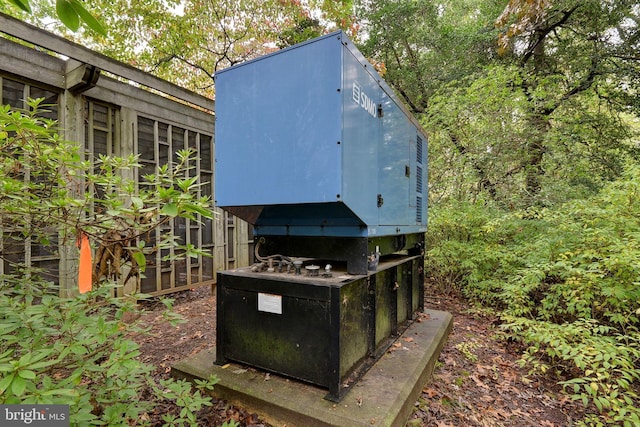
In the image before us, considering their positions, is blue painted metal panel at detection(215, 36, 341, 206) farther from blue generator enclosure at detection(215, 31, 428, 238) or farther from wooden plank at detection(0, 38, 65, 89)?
wooden plank at detection(0, 38, 65, 89)

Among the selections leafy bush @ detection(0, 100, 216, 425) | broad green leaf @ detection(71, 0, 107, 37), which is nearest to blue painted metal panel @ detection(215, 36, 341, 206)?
leafy bush @ detection(0, 100, 216, 425)

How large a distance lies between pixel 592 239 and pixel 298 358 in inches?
154

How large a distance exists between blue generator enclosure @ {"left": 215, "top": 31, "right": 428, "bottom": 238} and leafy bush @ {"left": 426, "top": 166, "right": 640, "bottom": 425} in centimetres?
213

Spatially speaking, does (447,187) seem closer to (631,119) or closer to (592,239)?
(592,239)

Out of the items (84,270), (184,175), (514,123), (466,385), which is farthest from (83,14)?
(514,123)

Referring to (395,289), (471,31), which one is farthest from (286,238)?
(471,31)

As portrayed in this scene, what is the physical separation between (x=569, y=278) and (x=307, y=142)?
3.66 meters

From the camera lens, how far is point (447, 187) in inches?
274

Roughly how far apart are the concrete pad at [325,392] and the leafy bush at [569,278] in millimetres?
1219

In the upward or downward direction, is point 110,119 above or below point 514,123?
below

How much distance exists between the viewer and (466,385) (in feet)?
9.80

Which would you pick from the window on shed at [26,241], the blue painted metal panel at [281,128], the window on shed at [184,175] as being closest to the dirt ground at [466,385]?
the window on shed at [184,175]

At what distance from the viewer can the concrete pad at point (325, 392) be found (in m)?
1.99

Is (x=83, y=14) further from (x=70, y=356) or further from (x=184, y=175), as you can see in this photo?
(x=184, y=175)
